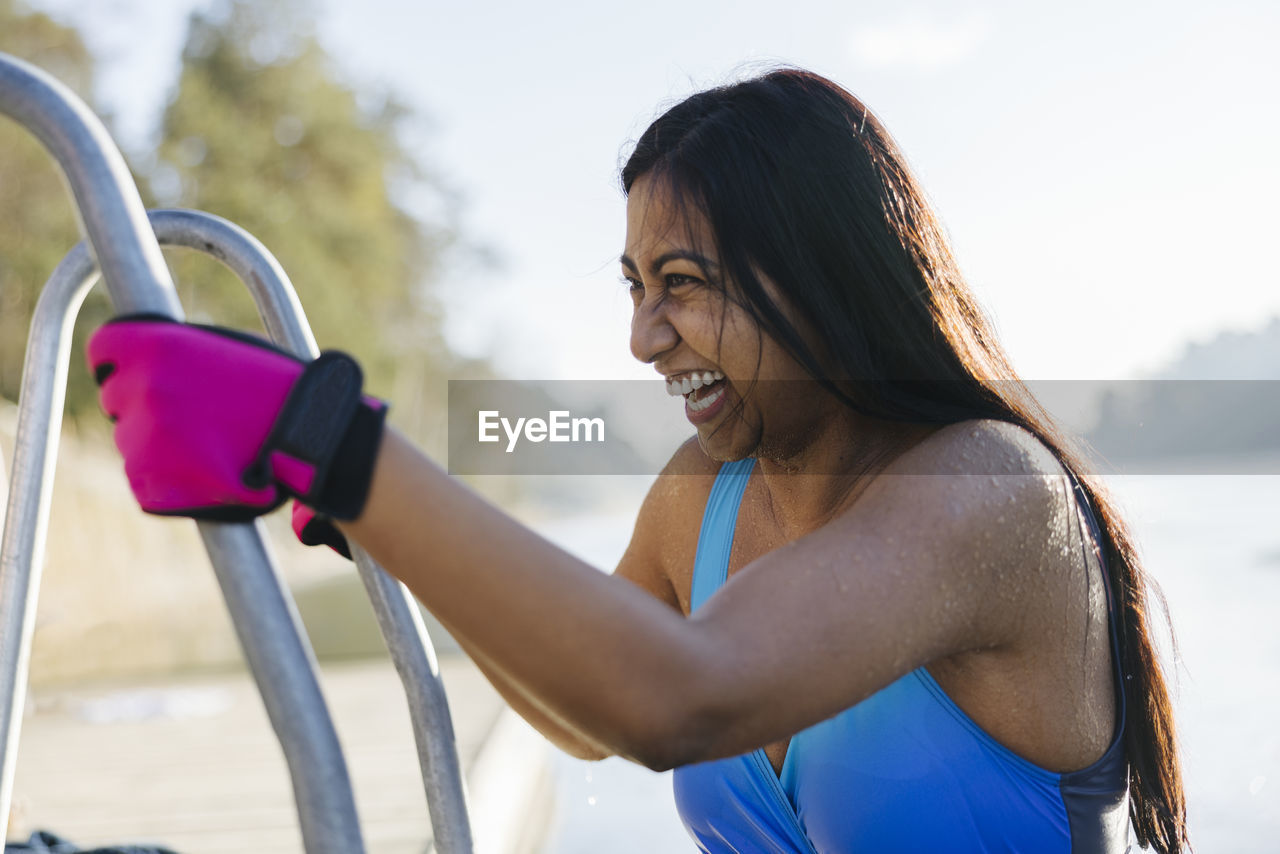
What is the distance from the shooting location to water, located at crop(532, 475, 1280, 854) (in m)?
5.27

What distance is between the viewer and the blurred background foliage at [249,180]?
49.3ft

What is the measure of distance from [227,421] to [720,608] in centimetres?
36

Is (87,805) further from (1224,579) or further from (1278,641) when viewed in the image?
(1224,579)

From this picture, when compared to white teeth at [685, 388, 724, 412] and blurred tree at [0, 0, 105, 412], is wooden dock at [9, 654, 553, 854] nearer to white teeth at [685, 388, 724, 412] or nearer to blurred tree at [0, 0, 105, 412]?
white teeth at [685, 388, 724, 412]

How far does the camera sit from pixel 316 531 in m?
0.92

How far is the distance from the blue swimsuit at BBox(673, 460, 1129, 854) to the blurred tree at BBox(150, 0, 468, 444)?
1705 centimetres

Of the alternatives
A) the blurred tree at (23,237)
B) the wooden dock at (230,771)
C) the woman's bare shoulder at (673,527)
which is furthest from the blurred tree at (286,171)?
the woman's bare shoulder at (673,527)

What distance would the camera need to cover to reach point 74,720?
473 centimetres

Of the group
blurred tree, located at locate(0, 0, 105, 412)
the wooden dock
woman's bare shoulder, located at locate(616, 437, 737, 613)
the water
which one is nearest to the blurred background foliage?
blurred tree, located at locate(0, 0, 105, 412)

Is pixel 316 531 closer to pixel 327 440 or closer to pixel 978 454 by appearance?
pixel 327 440

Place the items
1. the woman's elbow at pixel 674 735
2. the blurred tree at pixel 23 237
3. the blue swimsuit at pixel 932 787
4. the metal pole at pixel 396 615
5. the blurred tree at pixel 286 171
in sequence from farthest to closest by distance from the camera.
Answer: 1. the blurred tree at pixel 286 171
2. the blurred tree at pixel 23 237
3. the blue swimsuit at pixel 932 787
4. the metal pole at pixel 396 615
5. the woman's elbow at pixel 674 735

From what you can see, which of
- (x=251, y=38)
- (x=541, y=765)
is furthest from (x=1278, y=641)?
(x=251, y=38)

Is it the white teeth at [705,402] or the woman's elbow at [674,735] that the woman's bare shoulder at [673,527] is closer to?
the white teeth at [705,402]

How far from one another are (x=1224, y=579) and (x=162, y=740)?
1412 centimetres
